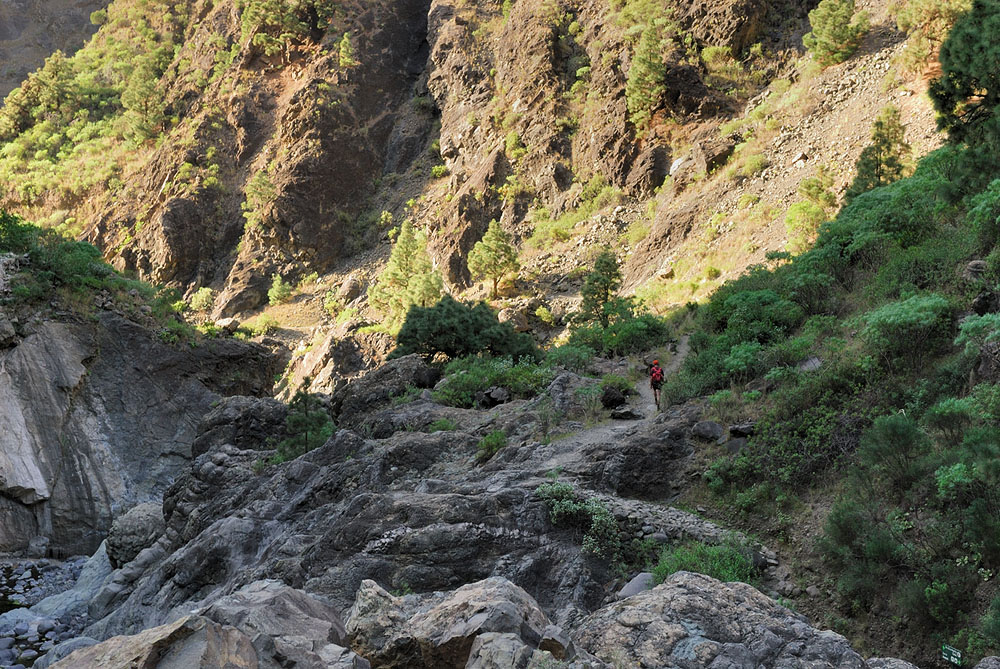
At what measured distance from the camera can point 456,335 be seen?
2198cm

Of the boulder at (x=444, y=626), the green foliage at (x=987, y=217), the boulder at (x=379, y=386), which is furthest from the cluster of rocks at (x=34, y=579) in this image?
the green foliage at (x=987, y=217)

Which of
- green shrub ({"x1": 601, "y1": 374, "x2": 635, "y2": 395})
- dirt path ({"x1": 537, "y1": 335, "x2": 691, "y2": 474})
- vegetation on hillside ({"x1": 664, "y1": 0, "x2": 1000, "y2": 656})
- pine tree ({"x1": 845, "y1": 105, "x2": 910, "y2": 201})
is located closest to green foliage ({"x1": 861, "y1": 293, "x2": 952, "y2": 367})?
vegetation on hillside ({"x1": 664, "y1": 0, "x2": 1000, "y2": 656})

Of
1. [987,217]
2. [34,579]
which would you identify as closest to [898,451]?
[987,217]

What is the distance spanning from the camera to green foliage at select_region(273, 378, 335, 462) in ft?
48.9

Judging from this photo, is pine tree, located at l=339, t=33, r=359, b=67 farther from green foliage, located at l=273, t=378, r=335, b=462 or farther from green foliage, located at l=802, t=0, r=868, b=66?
green foliage, located at l=273, t=378, r=335, b=462

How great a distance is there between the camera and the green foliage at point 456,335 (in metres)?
22.0

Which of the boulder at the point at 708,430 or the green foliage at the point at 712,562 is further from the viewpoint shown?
the boulder at the point at 708,430

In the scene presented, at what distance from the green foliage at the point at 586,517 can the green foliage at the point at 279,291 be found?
127ft

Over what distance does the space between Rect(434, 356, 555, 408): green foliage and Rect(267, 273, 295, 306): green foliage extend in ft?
94.1

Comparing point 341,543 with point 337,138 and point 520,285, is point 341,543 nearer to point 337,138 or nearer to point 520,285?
point 520,285

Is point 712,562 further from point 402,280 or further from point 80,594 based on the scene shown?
point 402,280

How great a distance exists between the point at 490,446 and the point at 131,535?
32.0ft

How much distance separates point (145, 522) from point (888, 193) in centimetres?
1816

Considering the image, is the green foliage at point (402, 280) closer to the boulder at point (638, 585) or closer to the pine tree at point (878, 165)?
the pine tree at point (878, 165)
